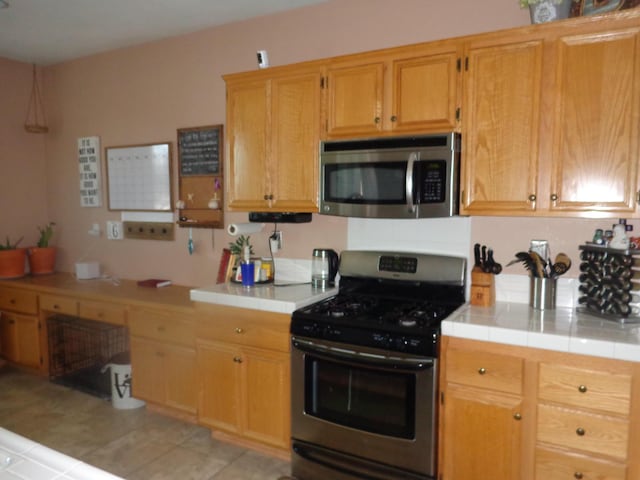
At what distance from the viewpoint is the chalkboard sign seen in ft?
11.0

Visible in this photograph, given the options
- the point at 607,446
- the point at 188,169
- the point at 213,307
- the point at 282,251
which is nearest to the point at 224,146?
the point at 188,169

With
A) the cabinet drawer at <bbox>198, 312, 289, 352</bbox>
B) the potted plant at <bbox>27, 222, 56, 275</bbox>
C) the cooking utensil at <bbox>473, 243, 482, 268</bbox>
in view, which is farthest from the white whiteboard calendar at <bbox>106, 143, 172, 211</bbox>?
the cooking utensil at <bbox>473, 243, 482, 268</bbox>

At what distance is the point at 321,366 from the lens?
2.33m

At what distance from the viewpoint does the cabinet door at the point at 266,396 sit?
2484 mm

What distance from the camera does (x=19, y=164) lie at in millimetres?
4246

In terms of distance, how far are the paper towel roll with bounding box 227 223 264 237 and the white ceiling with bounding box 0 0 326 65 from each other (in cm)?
138

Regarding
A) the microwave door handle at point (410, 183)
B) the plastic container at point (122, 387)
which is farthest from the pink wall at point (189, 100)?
the plastic container at point (122, 387)

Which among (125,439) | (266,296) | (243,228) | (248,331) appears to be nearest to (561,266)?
(266,296)

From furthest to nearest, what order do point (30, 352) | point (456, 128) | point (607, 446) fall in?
1. point (30, 352)
2. point (456, 128)
3. point (607, 446)

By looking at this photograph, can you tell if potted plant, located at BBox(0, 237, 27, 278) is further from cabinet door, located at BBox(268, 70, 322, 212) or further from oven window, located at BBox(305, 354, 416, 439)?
oven window, located at BBox(305, 354, 416, 439)

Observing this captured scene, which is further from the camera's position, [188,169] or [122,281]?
[122,281]

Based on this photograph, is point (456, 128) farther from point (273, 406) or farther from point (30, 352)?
point (30, 352)

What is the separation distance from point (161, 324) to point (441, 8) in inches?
98.1

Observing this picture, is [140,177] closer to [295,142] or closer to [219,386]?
[295,142]
